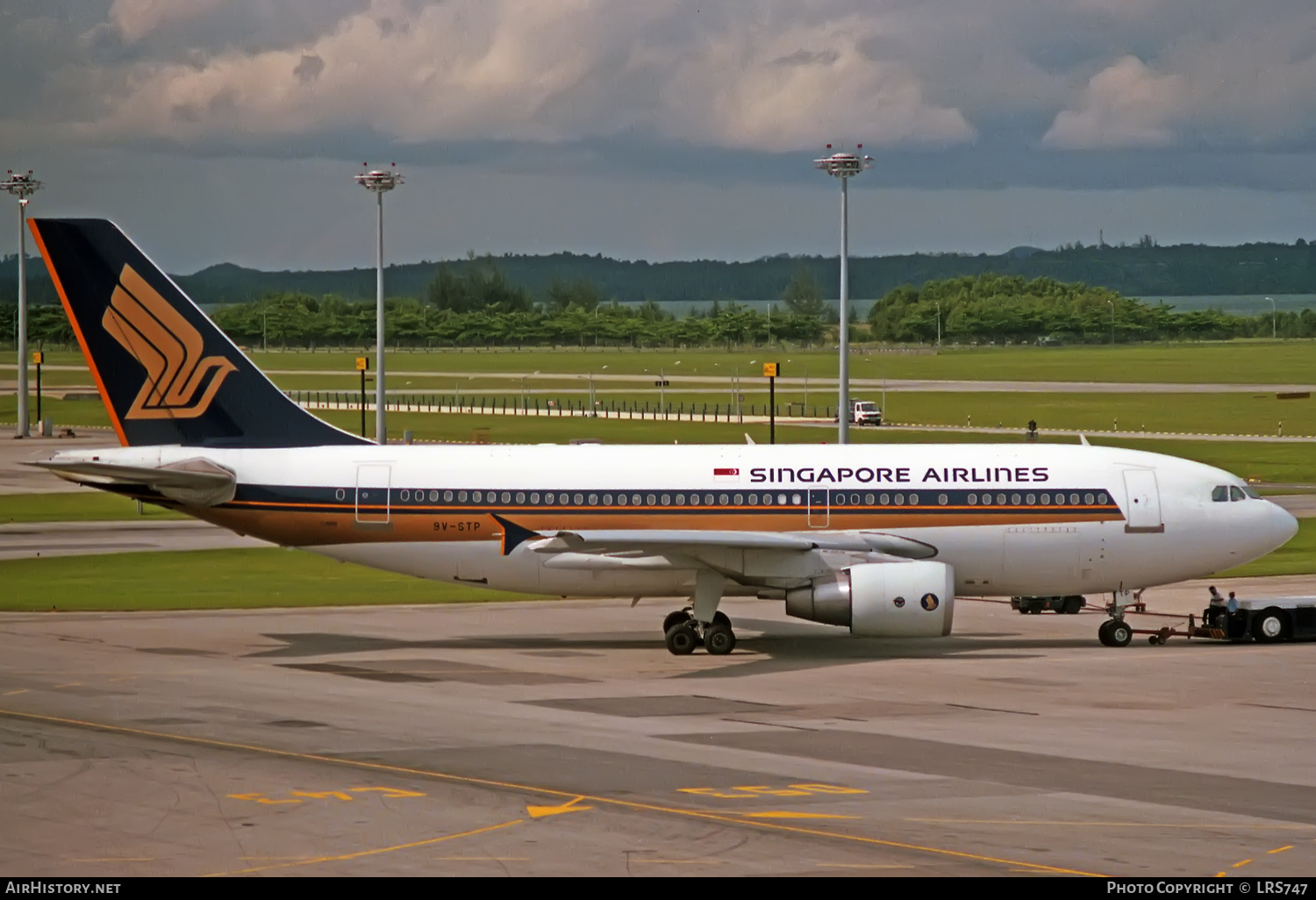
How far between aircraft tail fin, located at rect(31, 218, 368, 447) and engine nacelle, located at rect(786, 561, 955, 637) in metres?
11.9

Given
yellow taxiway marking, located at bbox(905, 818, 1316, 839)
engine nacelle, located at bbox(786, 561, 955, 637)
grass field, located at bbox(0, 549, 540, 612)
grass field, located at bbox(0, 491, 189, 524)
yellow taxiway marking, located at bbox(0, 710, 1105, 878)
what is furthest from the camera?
grass field, located at bbox(0, 491, 189, 524)

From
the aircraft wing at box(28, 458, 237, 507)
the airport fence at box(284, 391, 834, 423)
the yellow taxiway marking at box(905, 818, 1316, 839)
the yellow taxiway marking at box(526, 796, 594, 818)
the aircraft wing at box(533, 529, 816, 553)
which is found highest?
the airport fence at box(284, 391, 834, 423)

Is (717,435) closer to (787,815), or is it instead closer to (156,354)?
(156,354)

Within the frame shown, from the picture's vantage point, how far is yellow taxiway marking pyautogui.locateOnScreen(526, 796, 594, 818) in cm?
2398

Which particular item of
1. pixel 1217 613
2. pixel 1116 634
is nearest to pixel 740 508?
pixel 1116 634

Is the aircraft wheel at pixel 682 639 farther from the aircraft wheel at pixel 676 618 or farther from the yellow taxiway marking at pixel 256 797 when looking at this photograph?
the yellow taxiway marking at pixel 256 797

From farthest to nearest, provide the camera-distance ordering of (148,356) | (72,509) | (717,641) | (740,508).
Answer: (72,509), (148,356), (740,508), (717,641)

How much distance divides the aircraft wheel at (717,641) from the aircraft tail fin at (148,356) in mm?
9448

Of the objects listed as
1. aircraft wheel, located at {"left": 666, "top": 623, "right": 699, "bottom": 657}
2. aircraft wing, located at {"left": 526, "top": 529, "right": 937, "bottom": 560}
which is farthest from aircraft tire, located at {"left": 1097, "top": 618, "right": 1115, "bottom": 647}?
aircraft wheel, located at {"left": 666, "top": 623, "right": 699, "bottom": 657}

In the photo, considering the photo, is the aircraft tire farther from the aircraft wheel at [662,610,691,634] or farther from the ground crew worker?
the aircraft wheel at [662,610,691,634]

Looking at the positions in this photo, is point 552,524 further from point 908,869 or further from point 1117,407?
point 1117,407

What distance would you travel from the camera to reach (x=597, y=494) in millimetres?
41344

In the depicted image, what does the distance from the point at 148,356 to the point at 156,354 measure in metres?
0.18

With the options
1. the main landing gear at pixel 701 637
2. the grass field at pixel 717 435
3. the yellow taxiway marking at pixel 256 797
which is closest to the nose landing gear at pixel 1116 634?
the main landing gear at pixel 701 637
